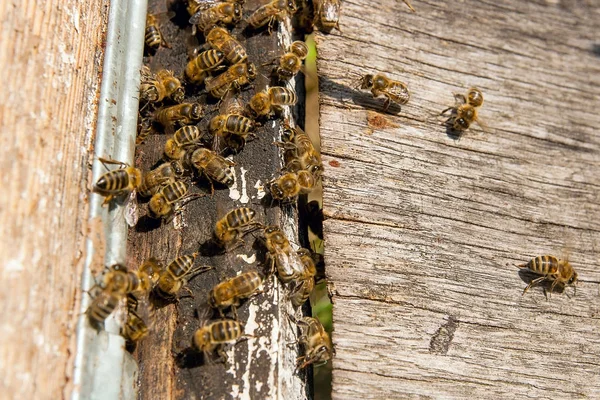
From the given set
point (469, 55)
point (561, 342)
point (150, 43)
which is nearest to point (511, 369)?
point (561, 342)

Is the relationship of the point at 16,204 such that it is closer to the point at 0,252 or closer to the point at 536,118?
the point at 0,252

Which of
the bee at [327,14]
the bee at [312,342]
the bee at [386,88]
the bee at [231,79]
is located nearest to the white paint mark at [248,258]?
the bee at [312,342]

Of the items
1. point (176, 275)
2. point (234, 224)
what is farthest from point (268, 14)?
point (176, 275)

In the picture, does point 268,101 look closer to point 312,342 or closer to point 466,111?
point 466,111

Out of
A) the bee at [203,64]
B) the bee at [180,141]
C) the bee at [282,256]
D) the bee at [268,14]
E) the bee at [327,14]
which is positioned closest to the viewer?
the bee at [282,256]

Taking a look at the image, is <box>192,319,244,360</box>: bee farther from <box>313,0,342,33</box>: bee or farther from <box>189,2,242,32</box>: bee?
<box>313,0,342,33</box>: bee

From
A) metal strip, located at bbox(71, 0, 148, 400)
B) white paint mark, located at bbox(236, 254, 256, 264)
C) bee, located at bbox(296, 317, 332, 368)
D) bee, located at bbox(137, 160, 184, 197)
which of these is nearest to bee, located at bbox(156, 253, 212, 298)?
white paint mark, located at bbox(236, 254, 256, 264)

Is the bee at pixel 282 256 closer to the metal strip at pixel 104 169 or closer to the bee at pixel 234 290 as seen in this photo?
the bee at pixel 234 290
